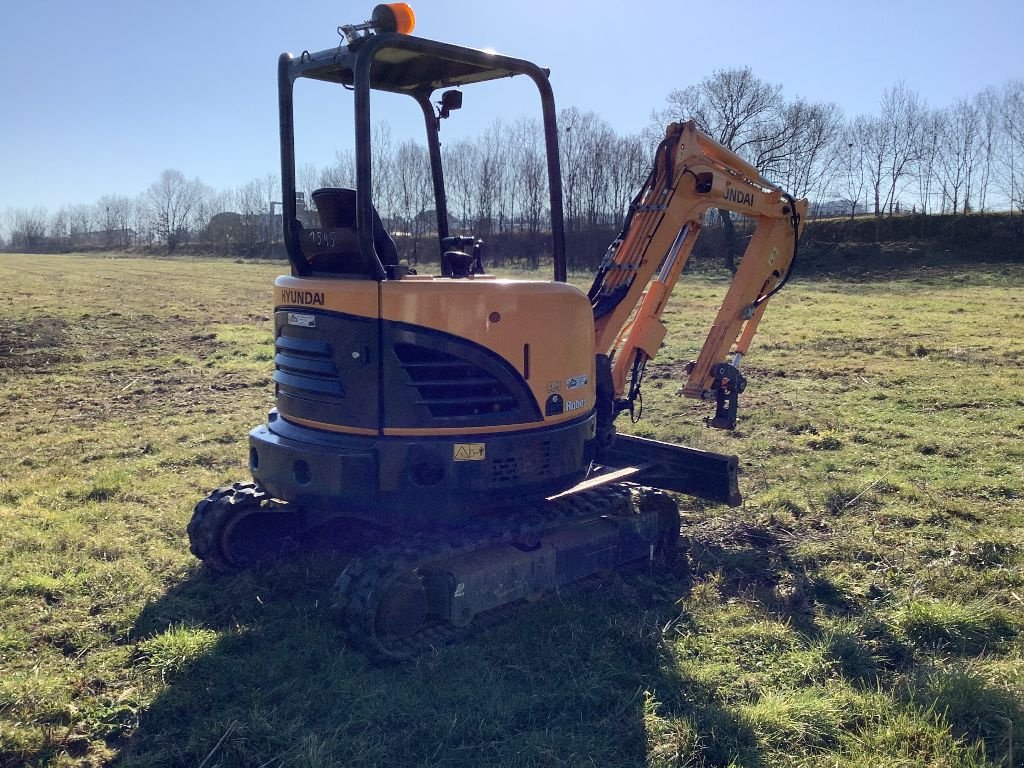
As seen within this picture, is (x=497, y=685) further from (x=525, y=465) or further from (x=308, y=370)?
(x=308, y=370)

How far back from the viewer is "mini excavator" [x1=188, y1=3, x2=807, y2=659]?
4590 millimetres

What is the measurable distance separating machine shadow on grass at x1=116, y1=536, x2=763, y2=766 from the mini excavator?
0.90 feet

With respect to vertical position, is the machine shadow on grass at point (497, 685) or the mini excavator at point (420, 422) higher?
the mini excavator at point (420, 422)

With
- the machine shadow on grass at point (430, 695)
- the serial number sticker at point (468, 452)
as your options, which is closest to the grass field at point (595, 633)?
the machine shadow on grass at point (430, 695)

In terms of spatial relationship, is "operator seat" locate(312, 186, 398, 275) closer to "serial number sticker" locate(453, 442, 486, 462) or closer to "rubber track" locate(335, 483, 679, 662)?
"serial number sticker" locate(453, 442, 486, 462)

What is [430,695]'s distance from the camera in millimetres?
4160

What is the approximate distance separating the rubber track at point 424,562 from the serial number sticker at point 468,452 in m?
0.48

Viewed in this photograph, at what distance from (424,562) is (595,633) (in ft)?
3.56

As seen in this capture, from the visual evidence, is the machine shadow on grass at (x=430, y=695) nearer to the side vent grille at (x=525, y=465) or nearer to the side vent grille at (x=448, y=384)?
the side vent grille at (x=525, y=465)

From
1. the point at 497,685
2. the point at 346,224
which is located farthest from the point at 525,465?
the point at 346,224

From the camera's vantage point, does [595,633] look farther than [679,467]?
No

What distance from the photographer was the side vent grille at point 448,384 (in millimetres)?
4645

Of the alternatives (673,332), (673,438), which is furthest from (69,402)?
(673,332)

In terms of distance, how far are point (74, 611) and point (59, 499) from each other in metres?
2.34
